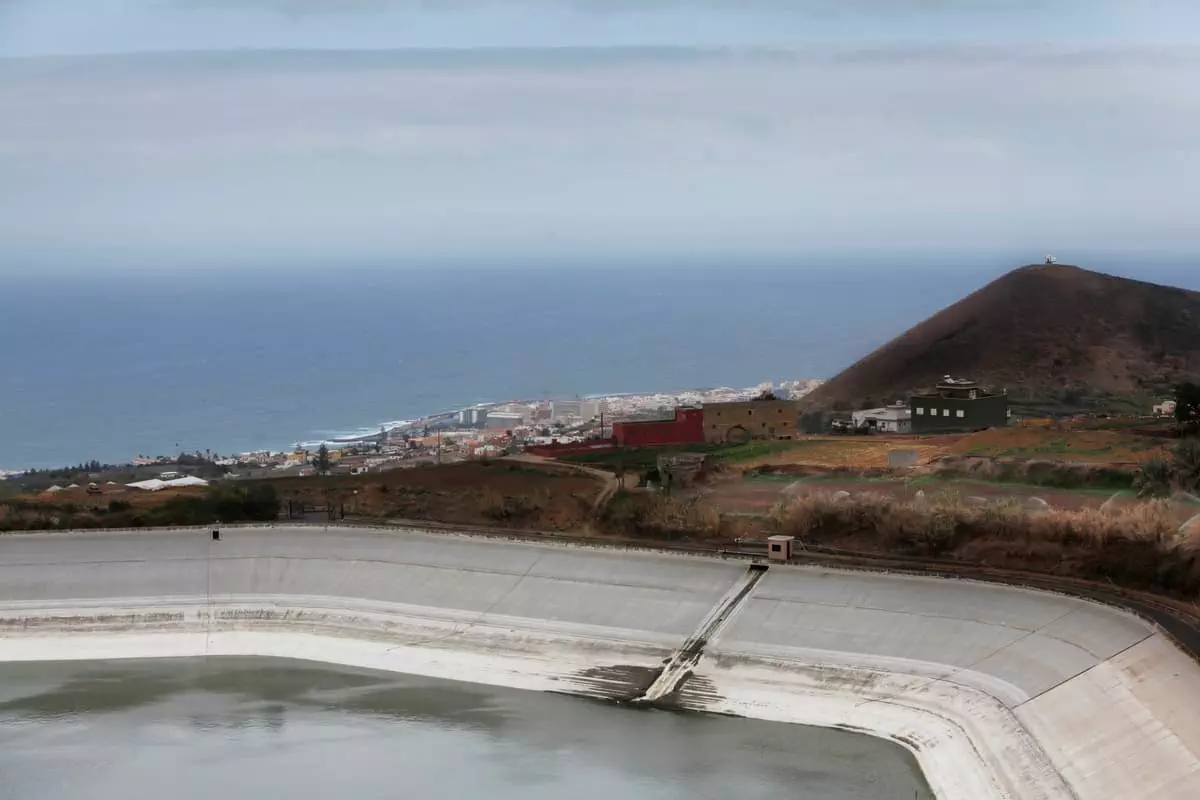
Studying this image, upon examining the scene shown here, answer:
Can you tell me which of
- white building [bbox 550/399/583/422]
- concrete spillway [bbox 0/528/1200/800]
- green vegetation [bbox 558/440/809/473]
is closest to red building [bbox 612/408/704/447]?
green vegetation [bbox 558/440/809/473]

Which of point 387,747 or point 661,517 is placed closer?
point 387,747

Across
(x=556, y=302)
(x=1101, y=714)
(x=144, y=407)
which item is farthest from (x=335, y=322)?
(x=1101, y=714)

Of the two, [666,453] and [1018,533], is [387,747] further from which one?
[666,453]

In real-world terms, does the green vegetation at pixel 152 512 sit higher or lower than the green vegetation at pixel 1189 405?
lower

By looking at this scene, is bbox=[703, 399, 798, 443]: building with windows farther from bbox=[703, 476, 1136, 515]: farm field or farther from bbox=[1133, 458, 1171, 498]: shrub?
bbox=[1133, 458, 1171, 498]: shrub

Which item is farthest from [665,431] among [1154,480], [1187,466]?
[1187,466]

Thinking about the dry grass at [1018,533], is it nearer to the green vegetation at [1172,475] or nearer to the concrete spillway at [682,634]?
the concrete spillway at [682,634]

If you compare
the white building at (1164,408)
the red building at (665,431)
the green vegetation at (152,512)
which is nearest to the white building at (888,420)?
the red building at (665,431)
